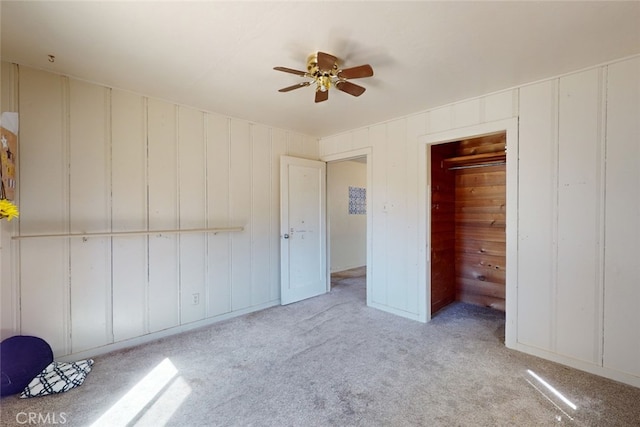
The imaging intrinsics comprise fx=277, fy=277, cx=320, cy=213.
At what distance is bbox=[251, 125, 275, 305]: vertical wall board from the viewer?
3.74 m

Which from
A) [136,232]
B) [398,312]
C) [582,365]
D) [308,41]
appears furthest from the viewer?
[398,312]

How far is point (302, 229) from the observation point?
418 centimetres

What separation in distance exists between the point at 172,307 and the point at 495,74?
12.8ft

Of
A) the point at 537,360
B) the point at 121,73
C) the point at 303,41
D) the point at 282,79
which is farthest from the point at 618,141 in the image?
the point at 121,73

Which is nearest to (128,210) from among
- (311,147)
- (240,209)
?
(240,209)

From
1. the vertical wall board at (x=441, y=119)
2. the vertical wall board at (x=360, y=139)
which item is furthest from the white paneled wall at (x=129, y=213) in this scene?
the vertical wall board at (x=441, y=119)

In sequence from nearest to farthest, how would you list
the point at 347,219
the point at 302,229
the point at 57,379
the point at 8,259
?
the point at 57,379, the point at 8,259, the point at 302,229, the point at 347,219

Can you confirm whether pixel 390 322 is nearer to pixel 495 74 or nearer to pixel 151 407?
pixel 151 407

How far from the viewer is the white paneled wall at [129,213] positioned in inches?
91.3

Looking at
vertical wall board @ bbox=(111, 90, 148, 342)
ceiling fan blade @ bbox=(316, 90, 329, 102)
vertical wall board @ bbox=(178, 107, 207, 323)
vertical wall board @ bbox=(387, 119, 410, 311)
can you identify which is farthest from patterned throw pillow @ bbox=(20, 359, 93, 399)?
vertical wall board @ bbox=(387, 119, 410, 311)

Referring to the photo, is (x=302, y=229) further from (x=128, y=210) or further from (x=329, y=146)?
(x=128, y=210)

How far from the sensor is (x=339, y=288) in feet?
15.7

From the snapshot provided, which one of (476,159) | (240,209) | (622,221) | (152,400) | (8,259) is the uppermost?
(476,159)

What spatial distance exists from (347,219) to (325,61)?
465 cm
